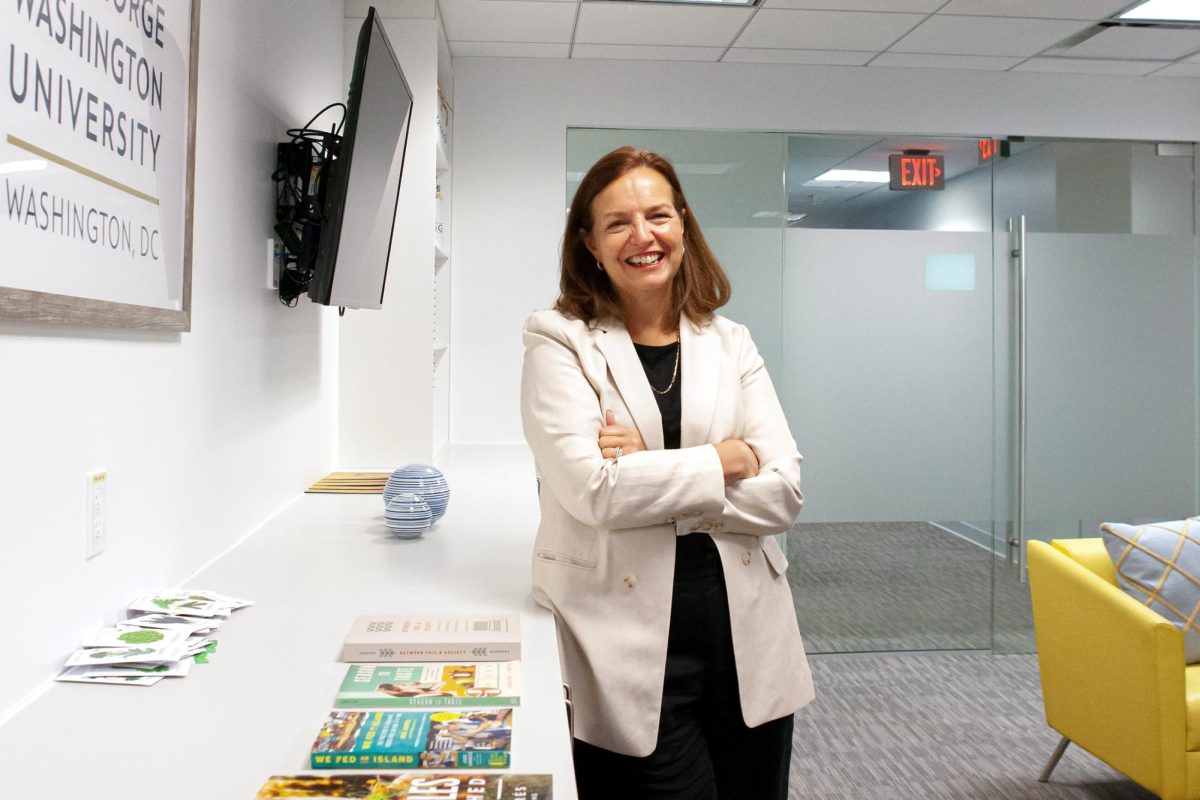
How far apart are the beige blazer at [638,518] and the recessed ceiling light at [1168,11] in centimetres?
303

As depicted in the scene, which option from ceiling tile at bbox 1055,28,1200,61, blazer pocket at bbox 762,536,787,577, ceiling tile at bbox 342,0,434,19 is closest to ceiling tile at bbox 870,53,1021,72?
ceiling tile at bbox 1055,28,1200,61

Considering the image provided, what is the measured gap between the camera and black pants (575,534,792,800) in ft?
4.51

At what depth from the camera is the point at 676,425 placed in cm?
150

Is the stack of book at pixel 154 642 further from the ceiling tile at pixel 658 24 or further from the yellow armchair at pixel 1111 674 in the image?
the ceiling tile at pixel 658 24

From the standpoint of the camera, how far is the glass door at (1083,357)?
3.80 m

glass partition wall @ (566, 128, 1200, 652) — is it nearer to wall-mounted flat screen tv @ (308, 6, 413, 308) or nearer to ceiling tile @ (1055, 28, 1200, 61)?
ceiling tile @ (1055, 28, 1200, 61)

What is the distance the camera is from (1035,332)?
3.81 m

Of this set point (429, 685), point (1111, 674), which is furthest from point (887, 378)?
point (429, 685)

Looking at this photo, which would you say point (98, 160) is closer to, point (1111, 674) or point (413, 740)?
point (413, 740)

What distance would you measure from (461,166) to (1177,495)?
3.54 metres

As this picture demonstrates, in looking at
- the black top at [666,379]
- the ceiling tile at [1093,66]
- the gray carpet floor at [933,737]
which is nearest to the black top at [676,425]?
the black top at [666,379]

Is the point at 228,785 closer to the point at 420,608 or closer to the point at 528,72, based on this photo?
the point at 420,608

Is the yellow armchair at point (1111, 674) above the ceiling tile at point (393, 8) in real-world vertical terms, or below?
below

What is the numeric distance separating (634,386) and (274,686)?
0.71m
